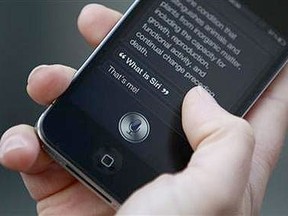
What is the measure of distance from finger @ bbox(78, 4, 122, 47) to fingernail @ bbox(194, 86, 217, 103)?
13 cm

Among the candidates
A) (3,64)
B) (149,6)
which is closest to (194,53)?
(149,6)

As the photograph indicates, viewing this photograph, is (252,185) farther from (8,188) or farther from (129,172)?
(8,188)

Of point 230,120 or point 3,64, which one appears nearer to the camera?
point 230,120

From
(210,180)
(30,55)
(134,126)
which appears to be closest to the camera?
(210,180)

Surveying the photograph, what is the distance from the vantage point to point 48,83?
0.60 m

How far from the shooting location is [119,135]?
58 centimetres

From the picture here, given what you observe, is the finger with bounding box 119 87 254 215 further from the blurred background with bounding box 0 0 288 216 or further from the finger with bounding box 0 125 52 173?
the blurred background with bounding box 0 0 288 216

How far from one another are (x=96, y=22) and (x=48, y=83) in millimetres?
83

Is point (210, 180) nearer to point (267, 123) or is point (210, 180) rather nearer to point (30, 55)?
point (267, 123)

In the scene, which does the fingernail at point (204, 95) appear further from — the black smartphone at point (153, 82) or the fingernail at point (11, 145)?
Result: the fingernail at point (11, 145)

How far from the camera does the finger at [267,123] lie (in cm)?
61

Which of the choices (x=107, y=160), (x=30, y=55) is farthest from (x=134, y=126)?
(x=30, y=55)

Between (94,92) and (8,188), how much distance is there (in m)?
0.34

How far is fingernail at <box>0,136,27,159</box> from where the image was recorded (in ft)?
1.84
